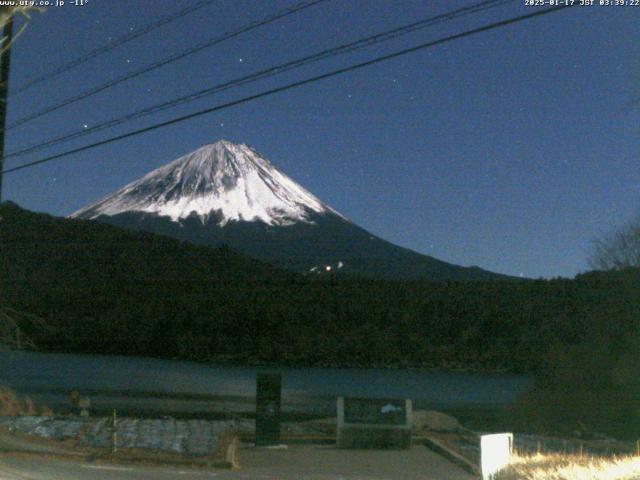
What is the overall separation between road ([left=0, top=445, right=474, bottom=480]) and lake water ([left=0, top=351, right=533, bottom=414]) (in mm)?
11280

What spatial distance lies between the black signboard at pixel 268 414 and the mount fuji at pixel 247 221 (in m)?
51.0

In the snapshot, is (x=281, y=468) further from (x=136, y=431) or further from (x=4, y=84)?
(x=4, y=84)

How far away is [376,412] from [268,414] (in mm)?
2037

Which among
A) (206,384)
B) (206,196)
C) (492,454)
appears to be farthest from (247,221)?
(492,454)

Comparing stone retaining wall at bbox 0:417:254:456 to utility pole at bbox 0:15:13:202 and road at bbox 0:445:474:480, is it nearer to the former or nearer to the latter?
road at bbox 0:445:474:480

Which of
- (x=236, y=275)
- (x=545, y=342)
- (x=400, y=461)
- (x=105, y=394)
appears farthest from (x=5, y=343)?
(x=236, y=275)

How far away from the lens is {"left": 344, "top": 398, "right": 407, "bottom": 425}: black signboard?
1578 cm

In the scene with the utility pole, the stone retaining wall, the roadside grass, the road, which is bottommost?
the road

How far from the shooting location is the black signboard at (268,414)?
15320 millimetres

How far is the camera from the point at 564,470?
833 centimetres

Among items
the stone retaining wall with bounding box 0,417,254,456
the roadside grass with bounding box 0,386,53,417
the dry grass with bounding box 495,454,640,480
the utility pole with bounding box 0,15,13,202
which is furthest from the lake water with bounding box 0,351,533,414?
the dry grass with bounding box 495,454,640,480

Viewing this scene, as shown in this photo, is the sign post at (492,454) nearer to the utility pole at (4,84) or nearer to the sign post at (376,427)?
the sign post at (376,427)

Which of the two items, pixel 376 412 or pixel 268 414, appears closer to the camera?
pixel 268 414

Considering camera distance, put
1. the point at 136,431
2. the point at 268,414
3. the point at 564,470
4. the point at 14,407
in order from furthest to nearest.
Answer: the point at 14,407
the point at 136,431
the point at 268,414
the point at 564,470
